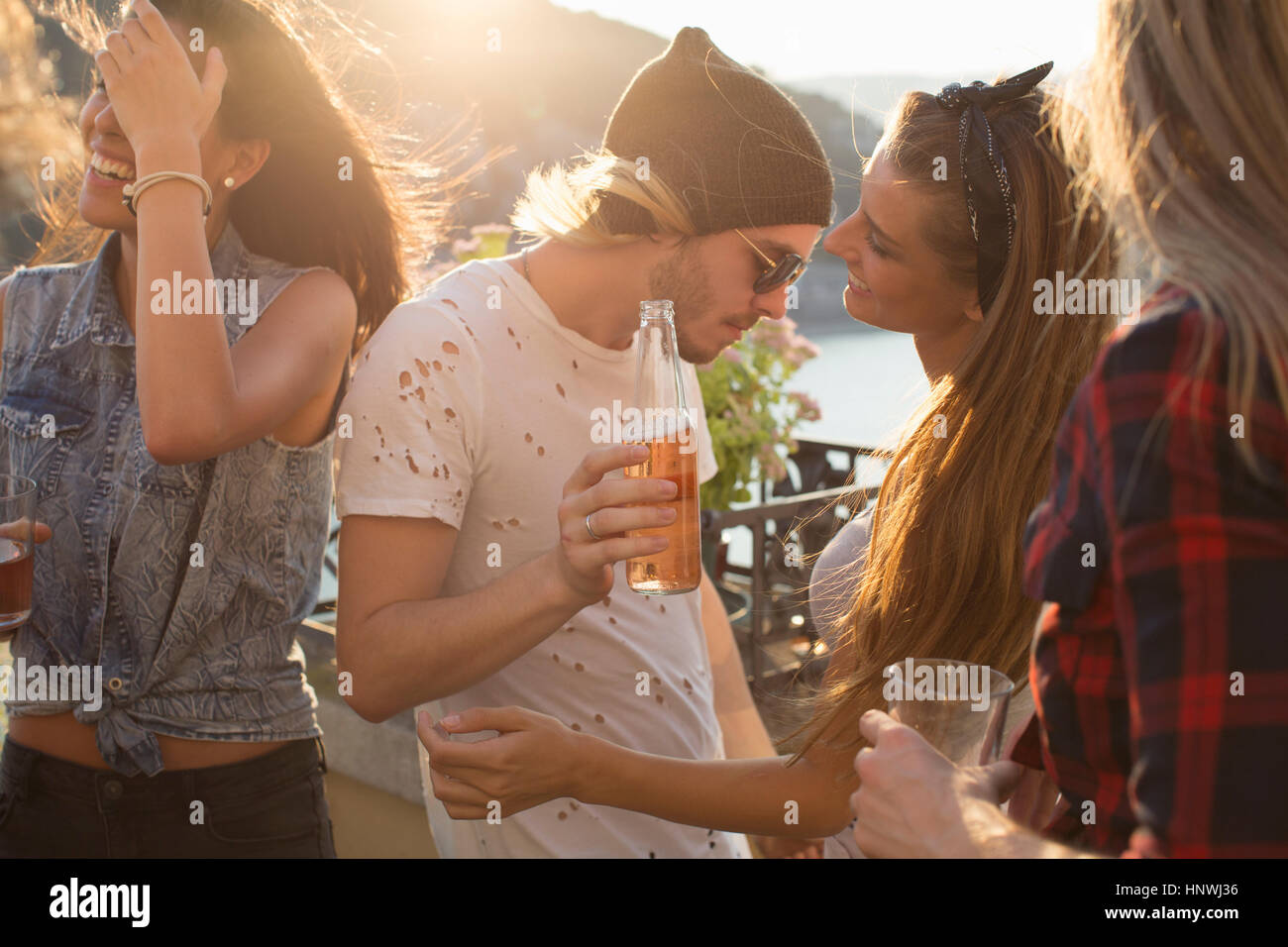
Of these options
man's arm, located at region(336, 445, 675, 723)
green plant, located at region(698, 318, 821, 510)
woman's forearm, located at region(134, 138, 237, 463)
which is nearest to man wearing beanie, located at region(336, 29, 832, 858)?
man's arm, located at region(336, 445, 675, 723)

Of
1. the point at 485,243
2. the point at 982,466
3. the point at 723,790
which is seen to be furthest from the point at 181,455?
the point at 485,243

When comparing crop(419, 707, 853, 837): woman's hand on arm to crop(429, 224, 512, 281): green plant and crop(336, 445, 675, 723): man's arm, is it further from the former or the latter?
crop(429, 224, 512, 281): green plant

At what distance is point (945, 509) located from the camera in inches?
64.1

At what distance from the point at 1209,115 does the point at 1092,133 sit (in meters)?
0.11

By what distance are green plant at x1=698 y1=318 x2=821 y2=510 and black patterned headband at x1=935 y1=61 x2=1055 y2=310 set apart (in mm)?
2110

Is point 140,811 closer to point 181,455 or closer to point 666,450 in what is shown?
point 181,455

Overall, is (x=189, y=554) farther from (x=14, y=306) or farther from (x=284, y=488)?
(x=14, y=306)

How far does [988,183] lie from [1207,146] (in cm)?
82

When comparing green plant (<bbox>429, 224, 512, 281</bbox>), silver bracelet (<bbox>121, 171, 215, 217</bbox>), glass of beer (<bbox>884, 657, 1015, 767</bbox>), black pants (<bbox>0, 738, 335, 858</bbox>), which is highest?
green plant (<bbox>429, 224, 512, 281</bbox>)

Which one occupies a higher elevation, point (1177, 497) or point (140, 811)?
point (1177, 497)

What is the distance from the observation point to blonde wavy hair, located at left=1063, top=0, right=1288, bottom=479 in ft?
2.80
